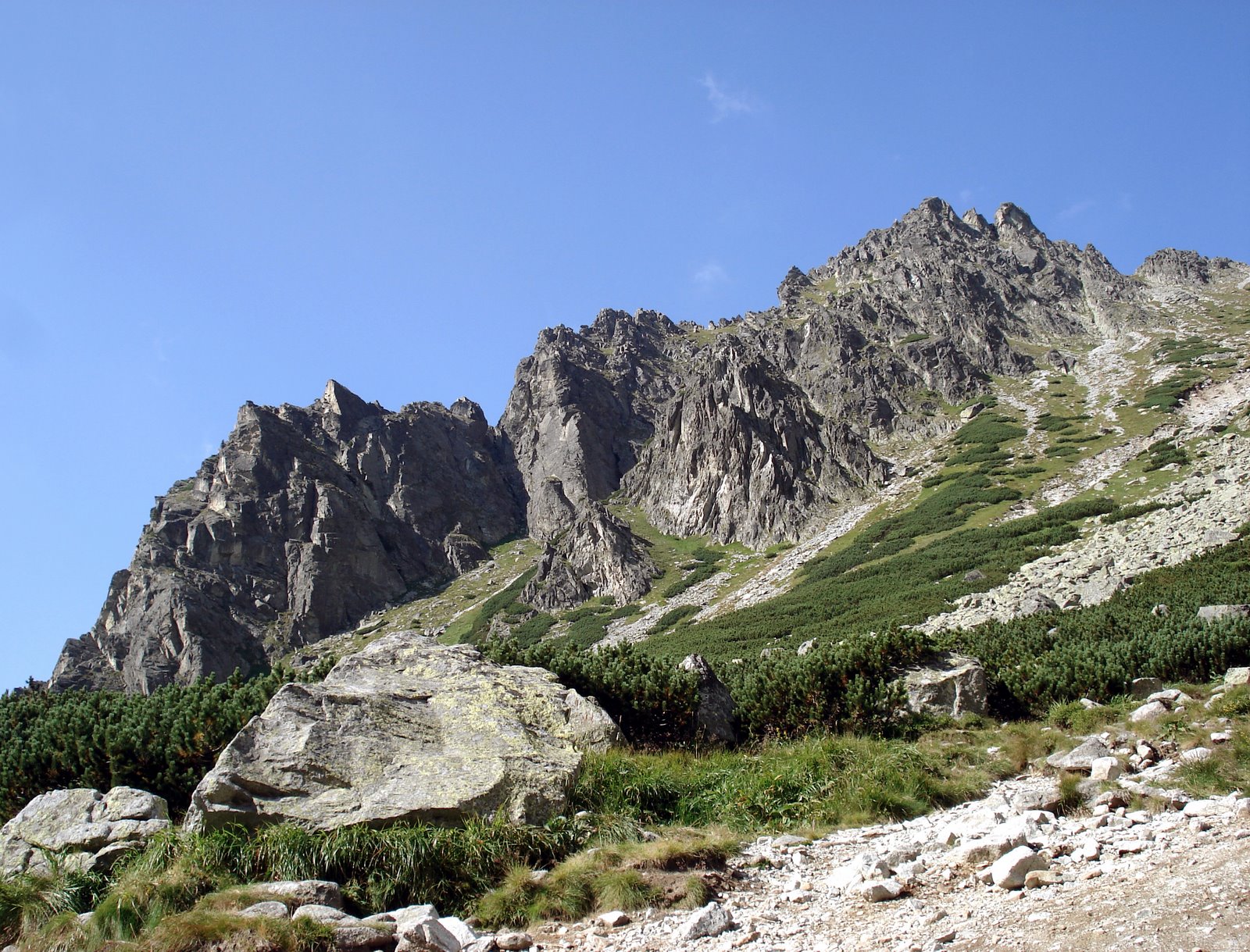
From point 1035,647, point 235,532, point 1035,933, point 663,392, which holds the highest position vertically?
point 663,392

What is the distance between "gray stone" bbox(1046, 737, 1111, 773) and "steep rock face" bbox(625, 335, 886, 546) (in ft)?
237

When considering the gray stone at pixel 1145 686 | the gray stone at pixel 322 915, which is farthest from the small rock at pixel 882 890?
the gray stone at pixel 1145 686

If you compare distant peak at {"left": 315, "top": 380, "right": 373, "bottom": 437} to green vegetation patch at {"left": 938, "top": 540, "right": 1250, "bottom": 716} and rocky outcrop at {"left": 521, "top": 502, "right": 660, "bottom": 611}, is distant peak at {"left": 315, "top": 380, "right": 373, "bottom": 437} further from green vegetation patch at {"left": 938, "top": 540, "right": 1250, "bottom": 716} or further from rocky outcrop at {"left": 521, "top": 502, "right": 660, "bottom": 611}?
green vegetation patch at {"left": 938, "top": 540, "right": 1250, "bottom": 716}

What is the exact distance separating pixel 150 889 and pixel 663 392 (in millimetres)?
147949

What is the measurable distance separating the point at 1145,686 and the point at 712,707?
8.53 m

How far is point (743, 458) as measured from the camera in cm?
9400

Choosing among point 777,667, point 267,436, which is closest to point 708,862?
point 777,667

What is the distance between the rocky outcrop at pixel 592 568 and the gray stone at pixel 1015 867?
72.7 meters

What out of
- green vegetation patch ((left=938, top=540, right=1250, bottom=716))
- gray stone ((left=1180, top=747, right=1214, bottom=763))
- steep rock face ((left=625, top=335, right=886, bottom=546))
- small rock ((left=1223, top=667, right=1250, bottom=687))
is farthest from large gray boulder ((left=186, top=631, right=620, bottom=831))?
steep rock face ((left=625, top=335, right=886, bottom=546))

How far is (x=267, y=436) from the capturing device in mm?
120500

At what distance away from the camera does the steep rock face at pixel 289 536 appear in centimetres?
9819

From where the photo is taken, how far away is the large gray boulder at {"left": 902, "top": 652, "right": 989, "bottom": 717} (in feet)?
48.1

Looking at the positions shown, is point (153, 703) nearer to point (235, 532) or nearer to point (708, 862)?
point (708, 862)

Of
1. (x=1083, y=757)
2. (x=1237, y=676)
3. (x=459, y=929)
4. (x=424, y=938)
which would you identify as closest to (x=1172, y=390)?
(x=1237, y=676)
